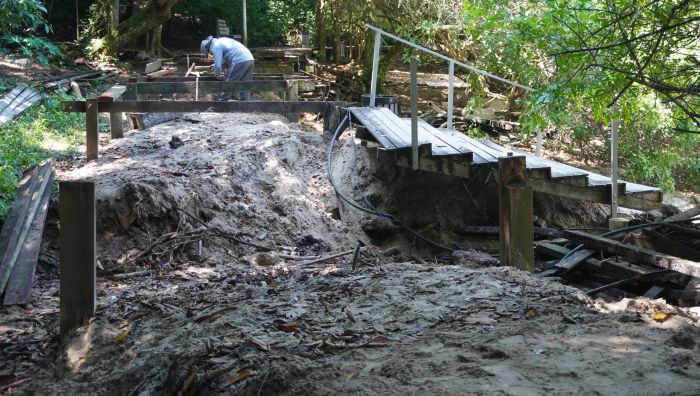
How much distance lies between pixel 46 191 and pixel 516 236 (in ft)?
16.3

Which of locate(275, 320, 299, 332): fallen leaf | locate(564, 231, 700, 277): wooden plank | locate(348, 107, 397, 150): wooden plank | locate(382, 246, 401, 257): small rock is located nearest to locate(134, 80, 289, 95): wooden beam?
locate(348, 107, 397, 150): wooden plank

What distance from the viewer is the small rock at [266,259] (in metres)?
7.60

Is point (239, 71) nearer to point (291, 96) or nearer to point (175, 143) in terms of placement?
point (291, 96)

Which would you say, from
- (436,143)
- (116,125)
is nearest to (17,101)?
(116,125)

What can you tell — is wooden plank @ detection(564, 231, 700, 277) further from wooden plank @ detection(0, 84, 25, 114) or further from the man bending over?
wooden plank @ detection(0, 84, 25, 114)

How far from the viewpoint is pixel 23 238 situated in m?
6.92

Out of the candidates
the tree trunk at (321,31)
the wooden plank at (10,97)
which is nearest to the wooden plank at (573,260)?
the wooden plank at (10,97)

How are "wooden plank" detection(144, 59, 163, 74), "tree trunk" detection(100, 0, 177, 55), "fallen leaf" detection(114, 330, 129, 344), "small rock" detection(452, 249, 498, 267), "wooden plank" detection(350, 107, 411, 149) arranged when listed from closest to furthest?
"fallen leaf" detection(114, 330, 129, 344), "small rock" detection(452, 249, 498, 267), "wooden plank" detection(350, 107, 411, 149), "wooden plank" detection(144, 59, 163, 74), "tree trunk" detection(100, 0, 177, 55)

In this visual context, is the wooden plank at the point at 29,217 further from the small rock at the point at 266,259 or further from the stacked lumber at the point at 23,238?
the small rock at the point at 266,259

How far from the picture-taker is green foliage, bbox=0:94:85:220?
8250 millimetres

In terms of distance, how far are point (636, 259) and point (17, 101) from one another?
10.7 metres

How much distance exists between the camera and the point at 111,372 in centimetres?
472

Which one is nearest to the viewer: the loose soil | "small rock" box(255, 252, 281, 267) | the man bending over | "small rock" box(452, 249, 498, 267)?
the loose soil

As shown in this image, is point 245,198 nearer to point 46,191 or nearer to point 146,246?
point 146,246
